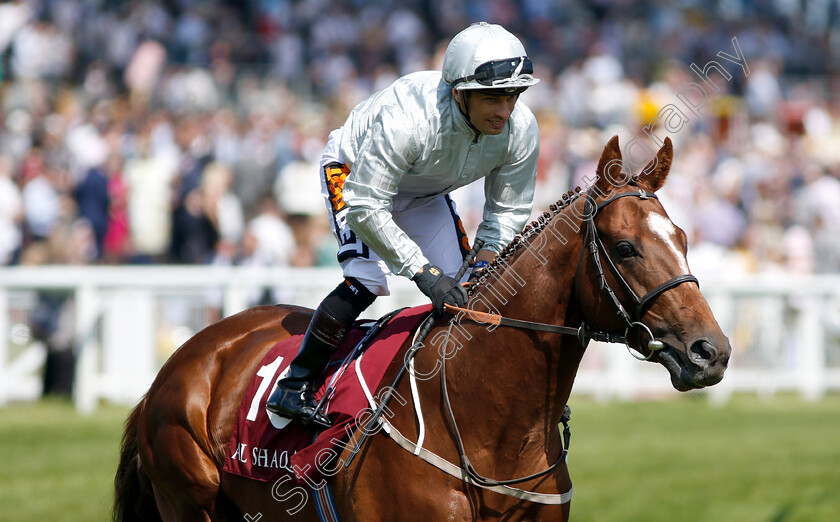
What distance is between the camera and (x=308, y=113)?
53.0 ft


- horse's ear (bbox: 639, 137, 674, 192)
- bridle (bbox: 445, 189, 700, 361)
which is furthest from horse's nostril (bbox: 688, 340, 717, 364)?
horse's ear (bbox: 639, 137, 674, 192)

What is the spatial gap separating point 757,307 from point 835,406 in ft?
3.96

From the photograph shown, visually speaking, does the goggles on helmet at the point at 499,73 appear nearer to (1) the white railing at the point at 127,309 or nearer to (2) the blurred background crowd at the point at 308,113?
(1) the white railing at the point at 127,309

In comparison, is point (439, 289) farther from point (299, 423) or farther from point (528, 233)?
point (299, 423)

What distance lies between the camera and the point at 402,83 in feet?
13.5

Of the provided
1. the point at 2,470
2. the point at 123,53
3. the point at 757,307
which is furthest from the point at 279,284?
the point at 123,53

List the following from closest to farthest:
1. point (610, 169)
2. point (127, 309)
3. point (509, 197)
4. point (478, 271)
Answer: point (610, 169)
point (478, 271)
point (509, 197)
point (127, 309)

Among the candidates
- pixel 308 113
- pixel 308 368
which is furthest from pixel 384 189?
pixel 308 113

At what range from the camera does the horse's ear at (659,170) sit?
12.0ft

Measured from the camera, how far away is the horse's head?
3336 mm

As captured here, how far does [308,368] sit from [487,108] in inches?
49.4

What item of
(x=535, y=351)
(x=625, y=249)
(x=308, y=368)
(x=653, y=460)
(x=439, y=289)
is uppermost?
(x=625, y=249)

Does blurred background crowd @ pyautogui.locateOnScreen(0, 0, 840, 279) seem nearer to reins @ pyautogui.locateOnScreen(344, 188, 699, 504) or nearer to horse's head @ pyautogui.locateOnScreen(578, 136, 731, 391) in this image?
reins @ pyautogui.locateOnScreen(344, 188, 699, 504)

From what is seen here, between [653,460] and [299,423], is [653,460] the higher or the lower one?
the lower one
